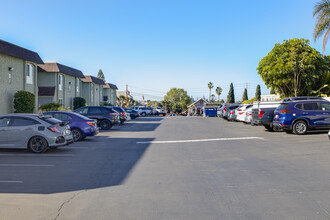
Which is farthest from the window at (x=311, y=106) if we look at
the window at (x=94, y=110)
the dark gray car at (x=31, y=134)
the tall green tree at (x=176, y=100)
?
the tall green tree at (x=176, y=100)

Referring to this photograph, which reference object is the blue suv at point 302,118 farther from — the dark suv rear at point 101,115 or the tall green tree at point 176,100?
the tall green tree at point 176,100

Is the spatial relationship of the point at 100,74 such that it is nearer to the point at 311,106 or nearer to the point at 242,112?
the point at 242,112

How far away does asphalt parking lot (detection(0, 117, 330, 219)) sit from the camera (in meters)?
5.18

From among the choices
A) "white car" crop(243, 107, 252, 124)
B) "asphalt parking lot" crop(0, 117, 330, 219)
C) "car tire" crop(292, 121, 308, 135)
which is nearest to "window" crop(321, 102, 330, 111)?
"car tire" crop(292, 121, 308, 135)

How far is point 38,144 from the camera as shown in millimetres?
11383

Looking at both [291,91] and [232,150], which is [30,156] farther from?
[291,91]

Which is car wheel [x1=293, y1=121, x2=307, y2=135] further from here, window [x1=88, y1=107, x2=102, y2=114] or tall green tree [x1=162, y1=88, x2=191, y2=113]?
tall green tree [x1=162, y1=88, x2=191, y2=113]

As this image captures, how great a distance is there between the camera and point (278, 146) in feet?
41.9

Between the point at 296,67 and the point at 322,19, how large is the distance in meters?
7.39

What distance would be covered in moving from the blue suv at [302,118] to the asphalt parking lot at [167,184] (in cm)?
471

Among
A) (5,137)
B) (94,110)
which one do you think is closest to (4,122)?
(5,137)

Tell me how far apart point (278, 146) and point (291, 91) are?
88.1 ft

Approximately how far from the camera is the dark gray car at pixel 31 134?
11.3 m

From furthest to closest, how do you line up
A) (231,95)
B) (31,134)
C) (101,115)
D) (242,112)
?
(231,95) < (242,112) < (101,115) < (31,134)
